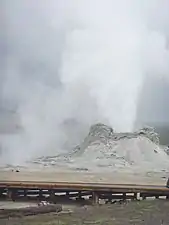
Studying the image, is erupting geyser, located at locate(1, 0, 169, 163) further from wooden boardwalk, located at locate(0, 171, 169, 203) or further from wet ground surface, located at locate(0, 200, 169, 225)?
wet ground surface, located at locate(0, 200, 169, 225)

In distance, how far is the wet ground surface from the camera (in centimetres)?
288

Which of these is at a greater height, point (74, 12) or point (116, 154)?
point (74, 12)

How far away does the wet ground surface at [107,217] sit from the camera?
288 centimetres

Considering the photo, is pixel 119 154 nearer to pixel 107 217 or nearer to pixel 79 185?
pixel 79 185

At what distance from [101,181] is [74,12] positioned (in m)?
1.73

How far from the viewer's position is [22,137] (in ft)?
16.4

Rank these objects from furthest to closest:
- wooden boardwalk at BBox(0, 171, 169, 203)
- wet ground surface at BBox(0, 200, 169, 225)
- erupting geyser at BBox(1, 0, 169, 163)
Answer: erupting geyser at BBox(1, 0, 169, 163) → wooden boardwalk at BBox(0, 171, 169, 203) → wet ground surface at BBox(0, 200, 169, 225)

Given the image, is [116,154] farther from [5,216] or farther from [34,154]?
[5,216]

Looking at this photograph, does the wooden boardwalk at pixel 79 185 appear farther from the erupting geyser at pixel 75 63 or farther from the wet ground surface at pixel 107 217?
the wet ground surface at pixel 107 217

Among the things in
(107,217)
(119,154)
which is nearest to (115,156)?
(119,154)

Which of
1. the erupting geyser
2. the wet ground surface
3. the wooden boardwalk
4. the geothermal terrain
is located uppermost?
the erupting geyser

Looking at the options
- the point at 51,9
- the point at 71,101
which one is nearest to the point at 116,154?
the point at 71,101

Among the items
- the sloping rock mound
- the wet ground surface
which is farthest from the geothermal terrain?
the wet ground surface

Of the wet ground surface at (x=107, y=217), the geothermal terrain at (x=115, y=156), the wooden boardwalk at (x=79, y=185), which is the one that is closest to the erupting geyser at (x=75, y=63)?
the geothermal terrain at (x=115, y=156)
